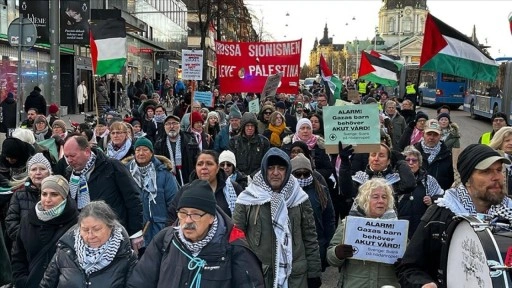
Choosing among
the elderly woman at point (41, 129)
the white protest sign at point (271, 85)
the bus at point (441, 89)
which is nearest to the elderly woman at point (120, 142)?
the elderly woman at point (41, 129)

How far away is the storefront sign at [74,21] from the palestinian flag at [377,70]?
8.01 meters

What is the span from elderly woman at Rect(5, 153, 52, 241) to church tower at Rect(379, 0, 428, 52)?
462ft

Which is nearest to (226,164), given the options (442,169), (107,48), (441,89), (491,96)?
(442,169)

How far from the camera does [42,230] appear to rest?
4.51m

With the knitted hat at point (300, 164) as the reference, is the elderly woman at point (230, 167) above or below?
below

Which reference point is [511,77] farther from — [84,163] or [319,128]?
[84,163]

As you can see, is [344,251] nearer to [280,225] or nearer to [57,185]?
[280,225]

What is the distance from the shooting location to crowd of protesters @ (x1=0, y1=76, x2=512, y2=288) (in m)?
3.27

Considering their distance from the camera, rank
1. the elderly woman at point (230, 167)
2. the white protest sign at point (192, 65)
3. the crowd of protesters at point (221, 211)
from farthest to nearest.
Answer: the white protest sign at point (192, 65) → the elderly woman at point (230, 167) → the crowd of protesters at point (221, 211)

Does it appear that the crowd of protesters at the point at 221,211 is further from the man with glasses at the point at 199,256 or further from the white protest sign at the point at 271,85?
the white protest sign at the point at 271,85

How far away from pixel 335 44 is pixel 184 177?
184672 mm

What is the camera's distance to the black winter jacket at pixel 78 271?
3744mm

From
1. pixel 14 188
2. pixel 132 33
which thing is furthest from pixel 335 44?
pixel 14 188

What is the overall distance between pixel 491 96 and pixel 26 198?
27539mm
